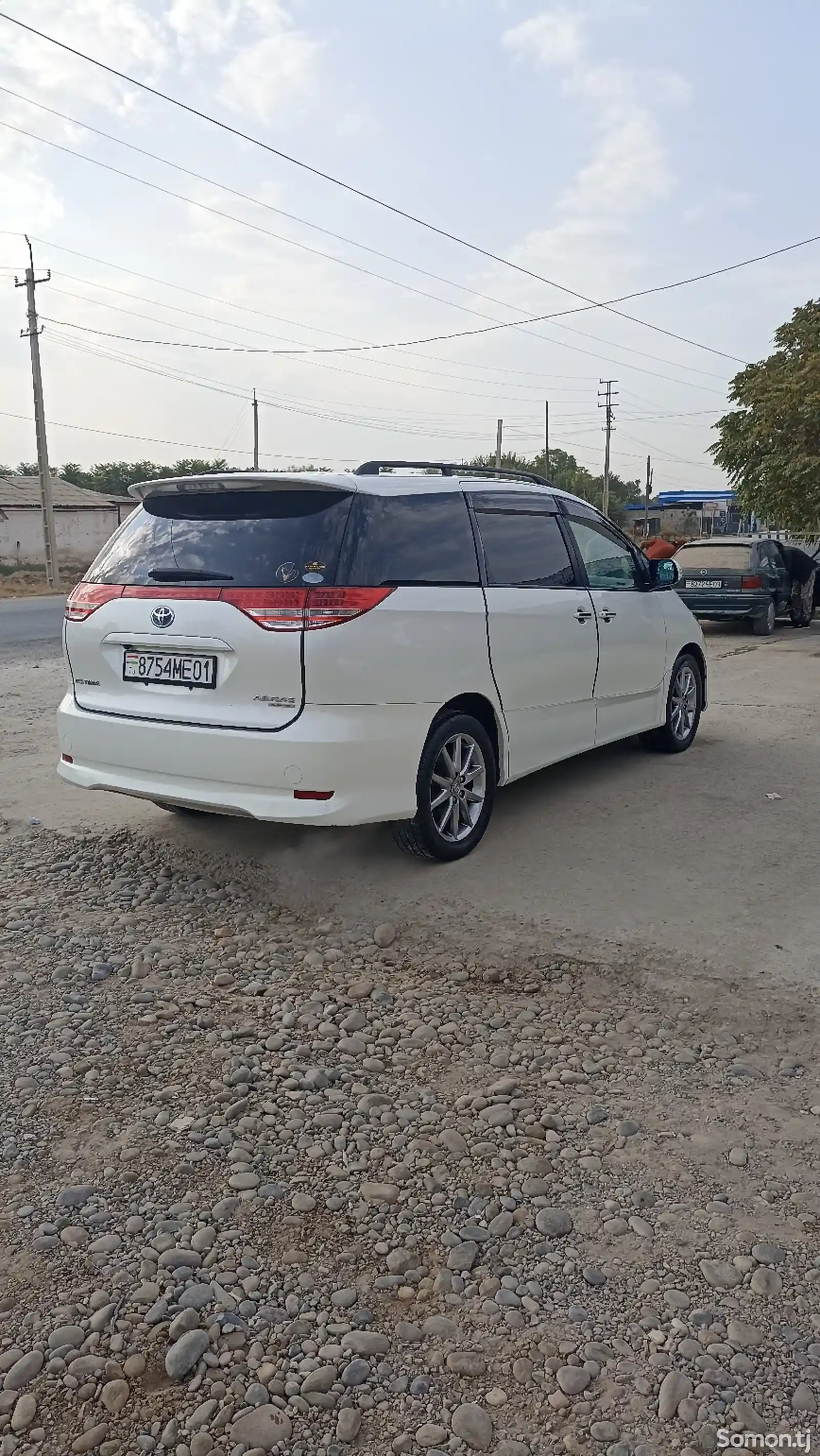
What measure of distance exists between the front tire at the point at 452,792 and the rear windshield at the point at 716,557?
1170 cm

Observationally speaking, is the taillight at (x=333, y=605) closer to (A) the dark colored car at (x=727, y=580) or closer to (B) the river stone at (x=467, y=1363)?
(B) the river stone at (x=467, y=1363)

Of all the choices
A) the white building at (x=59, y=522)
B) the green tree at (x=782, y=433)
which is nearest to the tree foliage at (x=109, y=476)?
the white building at (x=59, y=522)

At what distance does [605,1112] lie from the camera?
10.0 feet

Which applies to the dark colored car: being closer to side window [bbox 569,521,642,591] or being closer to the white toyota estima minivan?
side window [bbox 569,521,642,591]

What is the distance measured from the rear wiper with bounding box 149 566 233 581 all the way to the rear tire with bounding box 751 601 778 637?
1335 cm

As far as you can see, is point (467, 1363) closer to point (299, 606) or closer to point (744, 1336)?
point (744, 1336)

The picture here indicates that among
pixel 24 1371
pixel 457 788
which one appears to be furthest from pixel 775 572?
pixel 24 1371

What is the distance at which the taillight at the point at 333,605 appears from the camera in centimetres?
427

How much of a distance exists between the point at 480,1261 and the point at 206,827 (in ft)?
11.2

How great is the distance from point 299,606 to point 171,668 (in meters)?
0.70

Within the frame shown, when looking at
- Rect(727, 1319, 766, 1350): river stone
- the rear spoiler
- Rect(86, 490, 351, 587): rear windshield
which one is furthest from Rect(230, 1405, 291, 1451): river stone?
the rear spoiler

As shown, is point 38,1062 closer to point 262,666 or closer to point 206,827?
point 262,666

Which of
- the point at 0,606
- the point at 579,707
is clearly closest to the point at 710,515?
the point at 0,606

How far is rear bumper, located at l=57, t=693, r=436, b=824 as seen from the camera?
4305mm
